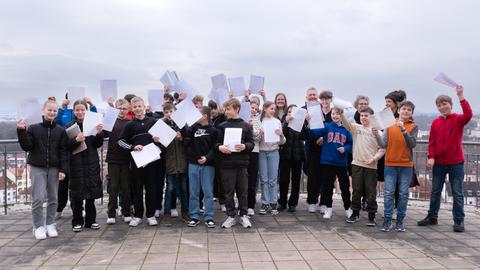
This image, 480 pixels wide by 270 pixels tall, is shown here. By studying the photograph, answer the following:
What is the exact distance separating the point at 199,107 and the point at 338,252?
3132 millimetres

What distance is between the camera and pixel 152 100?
7129 mm

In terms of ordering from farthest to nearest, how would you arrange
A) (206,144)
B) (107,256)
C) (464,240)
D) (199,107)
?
(199,107) < (206,144) < (464,240) < (107,256)

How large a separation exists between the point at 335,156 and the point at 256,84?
2035mm

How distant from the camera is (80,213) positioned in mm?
6164

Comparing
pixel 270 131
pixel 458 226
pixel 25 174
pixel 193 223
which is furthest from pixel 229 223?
Answer: pixel 25 174

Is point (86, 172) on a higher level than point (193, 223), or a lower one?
higher

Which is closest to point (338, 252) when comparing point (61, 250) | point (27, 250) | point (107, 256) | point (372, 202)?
point (372, 202)

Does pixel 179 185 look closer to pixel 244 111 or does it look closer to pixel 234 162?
pixel 234 162

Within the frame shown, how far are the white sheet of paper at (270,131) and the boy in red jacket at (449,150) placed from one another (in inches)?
94.7

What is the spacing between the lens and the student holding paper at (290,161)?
708 cm

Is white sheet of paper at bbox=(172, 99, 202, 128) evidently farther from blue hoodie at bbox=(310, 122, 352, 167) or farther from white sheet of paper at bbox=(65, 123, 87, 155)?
blue hoodie at bbox=(310, 122, 352, 167)

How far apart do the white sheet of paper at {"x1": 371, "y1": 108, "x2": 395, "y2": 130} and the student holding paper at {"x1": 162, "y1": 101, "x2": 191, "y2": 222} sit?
287 centimetres

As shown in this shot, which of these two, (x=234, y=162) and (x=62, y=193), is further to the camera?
(x=62, y=193)

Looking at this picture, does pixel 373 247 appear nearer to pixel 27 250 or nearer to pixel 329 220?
pixel 329 220
